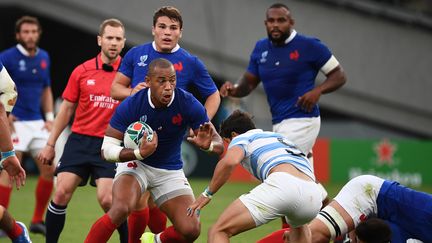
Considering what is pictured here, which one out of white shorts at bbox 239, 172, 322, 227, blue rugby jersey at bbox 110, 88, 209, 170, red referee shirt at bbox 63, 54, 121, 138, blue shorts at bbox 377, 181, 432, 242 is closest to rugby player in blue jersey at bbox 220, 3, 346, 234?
red referee shirt at bbox 63, 54, 121, 138

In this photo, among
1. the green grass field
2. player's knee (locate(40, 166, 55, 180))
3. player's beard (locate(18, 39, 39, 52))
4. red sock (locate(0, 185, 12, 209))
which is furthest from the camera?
player's beard (locate(18, 39, 39, 52))

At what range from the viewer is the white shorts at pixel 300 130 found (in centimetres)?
966

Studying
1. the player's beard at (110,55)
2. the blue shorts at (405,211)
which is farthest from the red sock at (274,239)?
the player's beard at (110,55)

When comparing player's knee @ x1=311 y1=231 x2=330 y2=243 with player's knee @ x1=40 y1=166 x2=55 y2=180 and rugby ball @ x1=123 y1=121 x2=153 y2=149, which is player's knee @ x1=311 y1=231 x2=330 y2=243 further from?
player's knee @ x1=40 y1=166 x2=55 y2=180

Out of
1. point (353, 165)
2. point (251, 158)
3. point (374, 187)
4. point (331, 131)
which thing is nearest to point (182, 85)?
point (251, 158)

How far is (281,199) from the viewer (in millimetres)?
6996

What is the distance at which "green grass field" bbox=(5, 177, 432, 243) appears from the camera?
398 inches

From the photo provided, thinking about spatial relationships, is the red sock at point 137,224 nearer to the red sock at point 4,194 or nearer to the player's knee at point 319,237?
the player's knee at point 319,237

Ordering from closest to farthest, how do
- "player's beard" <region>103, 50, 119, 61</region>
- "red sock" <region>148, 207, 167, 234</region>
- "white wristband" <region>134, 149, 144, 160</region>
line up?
"white wristband" <region>134, 149, 144, 160</region> → "red sock" <region>148, 207, 167, 234</region> → "player's beard" <region>103, 50, 119, 61</region>

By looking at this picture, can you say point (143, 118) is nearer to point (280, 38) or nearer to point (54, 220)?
point (54, 220)

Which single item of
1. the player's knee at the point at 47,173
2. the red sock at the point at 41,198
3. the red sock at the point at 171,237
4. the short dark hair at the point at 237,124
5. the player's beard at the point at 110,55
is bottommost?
the red sock at the point at 41,198

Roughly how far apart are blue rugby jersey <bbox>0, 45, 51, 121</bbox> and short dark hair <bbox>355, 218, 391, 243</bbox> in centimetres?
550

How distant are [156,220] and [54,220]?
0.97m

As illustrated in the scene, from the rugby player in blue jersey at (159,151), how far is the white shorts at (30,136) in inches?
142
